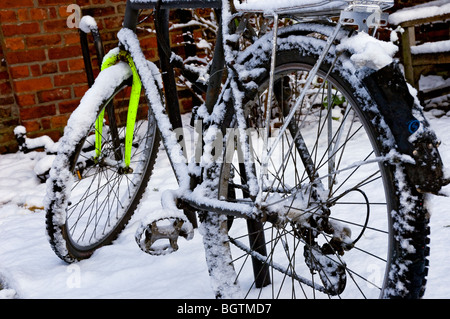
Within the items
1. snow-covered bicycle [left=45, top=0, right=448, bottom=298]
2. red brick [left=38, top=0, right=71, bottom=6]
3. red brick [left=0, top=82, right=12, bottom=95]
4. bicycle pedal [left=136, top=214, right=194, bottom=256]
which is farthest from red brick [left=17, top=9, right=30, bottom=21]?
bicycle pedal [left=136, top=214, right=194, bottom=256]

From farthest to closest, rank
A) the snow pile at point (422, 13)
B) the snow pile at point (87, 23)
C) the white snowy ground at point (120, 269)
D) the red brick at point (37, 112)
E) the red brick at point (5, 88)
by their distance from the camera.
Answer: the snow pile at point (422, 13)
the red brick at point (5, 88)
the red brick at point (37, 112)
the snow pile at point (87, 23)
the white snowy ground at point (120, 269)

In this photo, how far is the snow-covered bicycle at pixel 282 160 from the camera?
111 cm

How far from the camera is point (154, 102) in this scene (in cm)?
187

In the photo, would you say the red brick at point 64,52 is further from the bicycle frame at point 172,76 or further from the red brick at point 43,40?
the bicycle frame at point 172,76

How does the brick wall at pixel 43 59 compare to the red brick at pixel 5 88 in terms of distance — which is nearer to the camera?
the brick wall at pixel 43 59

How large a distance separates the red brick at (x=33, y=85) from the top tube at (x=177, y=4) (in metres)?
1.99

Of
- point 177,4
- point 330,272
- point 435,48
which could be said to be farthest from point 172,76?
point 435,48

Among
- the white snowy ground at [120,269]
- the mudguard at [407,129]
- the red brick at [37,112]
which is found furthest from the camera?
the red brick at [37,112]

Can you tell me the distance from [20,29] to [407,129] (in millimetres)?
3195

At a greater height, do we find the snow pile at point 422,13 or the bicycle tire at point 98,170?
the snow pile at point 422,13

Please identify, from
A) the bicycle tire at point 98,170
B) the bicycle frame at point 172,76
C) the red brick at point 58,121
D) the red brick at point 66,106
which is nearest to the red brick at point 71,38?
the red brick at point 66,106

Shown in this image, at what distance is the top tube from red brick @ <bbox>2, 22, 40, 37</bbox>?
6.46 ft

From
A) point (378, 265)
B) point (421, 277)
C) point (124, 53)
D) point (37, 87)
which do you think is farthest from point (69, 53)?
point (421, 277)
